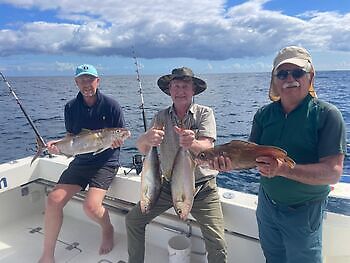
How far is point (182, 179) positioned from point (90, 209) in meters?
1.33

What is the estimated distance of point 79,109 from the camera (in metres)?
3.74

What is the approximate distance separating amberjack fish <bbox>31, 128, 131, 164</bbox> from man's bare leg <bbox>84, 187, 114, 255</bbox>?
46cm

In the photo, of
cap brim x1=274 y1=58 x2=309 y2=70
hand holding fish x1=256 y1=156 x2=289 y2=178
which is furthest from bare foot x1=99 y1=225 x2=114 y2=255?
cap brim x1=274 y1=58 x2=309 y2=70

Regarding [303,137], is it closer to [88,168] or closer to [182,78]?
[182,78]

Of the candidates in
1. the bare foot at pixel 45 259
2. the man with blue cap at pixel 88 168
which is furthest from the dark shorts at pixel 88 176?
the bare foot at pixel 45 259

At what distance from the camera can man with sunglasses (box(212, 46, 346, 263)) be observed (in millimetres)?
1942

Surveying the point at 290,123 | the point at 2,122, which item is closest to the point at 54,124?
the point at 2,122

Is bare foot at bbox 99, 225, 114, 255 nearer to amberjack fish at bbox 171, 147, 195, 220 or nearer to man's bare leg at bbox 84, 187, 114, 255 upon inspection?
man's bare leg at bbox 84, 187, 114, 255

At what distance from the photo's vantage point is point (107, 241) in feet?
11.8

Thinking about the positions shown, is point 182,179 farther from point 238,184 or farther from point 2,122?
point 2,122

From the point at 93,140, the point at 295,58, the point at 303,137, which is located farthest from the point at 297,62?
the point at 93,140

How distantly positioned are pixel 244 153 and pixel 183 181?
→ 631 millimetres

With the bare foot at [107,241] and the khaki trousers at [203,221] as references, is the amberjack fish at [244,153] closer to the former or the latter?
the khaki trousers at [203,221]

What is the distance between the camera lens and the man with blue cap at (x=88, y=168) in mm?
3340
